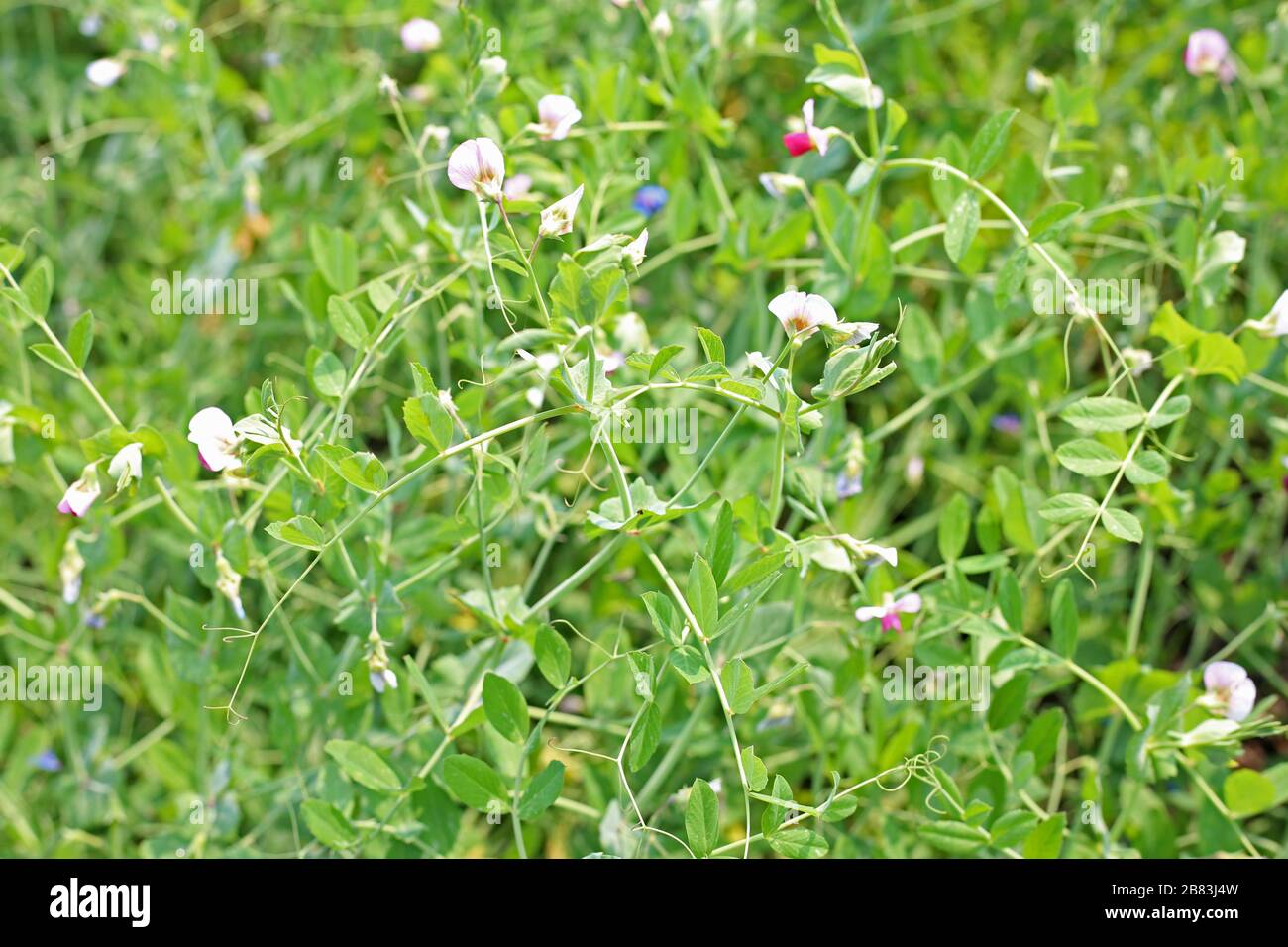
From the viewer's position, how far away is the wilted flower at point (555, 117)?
1090 millimetres

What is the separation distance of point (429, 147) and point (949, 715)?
85 centimetres

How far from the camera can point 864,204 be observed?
1129 mm

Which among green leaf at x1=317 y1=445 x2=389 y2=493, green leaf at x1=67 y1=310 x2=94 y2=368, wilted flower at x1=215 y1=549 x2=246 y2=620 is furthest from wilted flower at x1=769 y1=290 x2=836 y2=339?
green leaf at x1=67 y1=310 x2=94 y2=368

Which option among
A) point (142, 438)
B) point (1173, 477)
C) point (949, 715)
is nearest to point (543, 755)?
point (949, 715)

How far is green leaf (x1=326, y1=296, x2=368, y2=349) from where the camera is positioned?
42.6 inches

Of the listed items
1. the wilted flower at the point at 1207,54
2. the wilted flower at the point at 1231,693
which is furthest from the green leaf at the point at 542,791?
the wilted flower at the point at 1207,54

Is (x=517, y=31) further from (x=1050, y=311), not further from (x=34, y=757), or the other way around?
(x=34, y=757)

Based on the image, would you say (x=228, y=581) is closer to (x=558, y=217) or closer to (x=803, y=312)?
(x=558, y=217)

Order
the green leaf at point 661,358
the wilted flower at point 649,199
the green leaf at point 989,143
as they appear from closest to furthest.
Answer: the green leaf at point 661,358
the green leaf at point 989,143
the wilted flower at point 649,199

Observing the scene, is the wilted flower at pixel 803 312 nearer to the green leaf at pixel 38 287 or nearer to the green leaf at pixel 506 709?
the green leaf at pixel 506 709

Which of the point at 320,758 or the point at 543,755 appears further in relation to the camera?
the point at 543,755

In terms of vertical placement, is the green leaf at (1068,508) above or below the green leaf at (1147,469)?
below

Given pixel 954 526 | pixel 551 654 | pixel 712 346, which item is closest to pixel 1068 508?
pixel 954 526

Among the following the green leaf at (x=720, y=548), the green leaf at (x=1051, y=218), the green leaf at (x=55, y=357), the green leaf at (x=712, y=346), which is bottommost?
the green leaf at (x=720, y=548)
